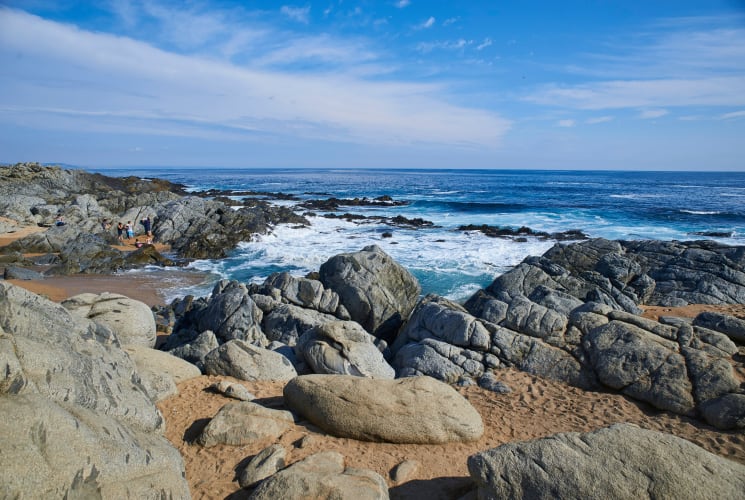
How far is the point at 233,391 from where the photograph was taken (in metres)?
8.78

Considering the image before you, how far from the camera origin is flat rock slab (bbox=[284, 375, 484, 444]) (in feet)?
24.0

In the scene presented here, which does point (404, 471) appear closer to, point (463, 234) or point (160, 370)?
point (160, 370)

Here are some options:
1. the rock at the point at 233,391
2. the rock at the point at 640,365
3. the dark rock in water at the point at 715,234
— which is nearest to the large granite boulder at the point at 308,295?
the rock at the point at 233,391

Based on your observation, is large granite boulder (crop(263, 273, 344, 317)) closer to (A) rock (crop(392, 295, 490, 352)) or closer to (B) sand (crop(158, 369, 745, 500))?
(A) rock (crop(392, 295, 490, 352))

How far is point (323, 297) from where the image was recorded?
15242mm

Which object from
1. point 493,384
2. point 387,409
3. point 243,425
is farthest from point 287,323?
point 387,409

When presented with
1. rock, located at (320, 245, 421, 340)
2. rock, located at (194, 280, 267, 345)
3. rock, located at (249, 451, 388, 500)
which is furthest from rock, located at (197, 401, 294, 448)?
rock, located at (320, 245, 421, 340)

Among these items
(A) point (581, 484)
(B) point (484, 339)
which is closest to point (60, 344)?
(A) point (581, 484)

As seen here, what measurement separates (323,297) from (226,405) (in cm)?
752

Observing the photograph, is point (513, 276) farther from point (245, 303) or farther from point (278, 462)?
point (278, 462)

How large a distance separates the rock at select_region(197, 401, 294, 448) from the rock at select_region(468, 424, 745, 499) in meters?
3.62

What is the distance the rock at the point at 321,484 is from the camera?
17.6 ft

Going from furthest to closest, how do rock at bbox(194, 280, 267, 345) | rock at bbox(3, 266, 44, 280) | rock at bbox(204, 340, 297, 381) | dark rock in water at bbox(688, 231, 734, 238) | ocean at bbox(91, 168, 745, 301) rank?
dark rock in water at bbox(688, 231, 734, 238), ocean at bbox(91, 168, 745, 301), rock at bbox(3, 266, 44, 280), rock at bbox(194, 280, 267, 345), rock at bbox(204, 340, 297, 381)

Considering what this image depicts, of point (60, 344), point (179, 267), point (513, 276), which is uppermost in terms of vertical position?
point (60, 344)
